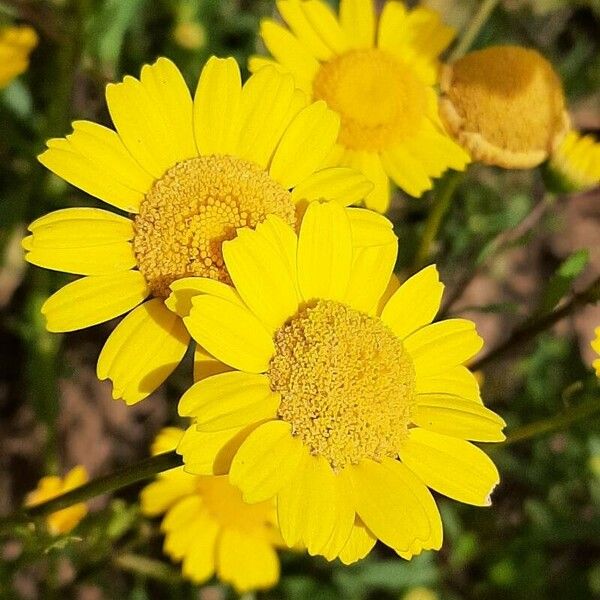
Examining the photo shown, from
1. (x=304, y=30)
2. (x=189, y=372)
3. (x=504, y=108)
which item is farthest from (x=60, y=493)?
(x=504, y=108)

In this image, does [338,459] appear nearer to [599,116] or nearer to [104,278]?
[104,278]

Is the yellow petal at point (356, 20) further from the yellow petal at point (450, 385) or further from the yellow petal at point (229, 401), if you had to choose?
the yellow petal at point (229, 401)

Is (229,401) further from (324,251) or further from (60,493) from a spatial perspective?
(60,493)

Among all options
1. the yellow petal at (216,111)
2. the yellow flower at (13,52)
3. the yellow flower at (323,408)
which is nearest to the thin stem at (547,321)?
the yellow flower at (323,408)

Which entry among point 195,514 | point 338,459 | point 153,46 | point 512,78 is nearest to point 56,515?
point 195,514

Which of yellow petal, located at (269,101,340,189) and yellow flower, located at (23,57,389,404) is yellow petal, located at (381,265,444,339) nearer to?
yellow flower, located at (23,57,389,404)

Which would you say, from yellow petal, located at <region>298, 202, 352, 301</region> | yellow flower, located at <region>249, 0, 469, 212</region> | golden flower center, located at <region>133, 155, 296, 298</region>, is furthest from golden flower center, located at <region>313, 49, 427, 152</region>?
yellow petal, located at <region>298, 202, 352, 301</region>

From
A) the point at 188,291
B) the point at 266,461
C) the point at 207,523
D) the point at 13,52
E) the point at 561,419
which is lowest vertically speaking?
the point at 207,523
